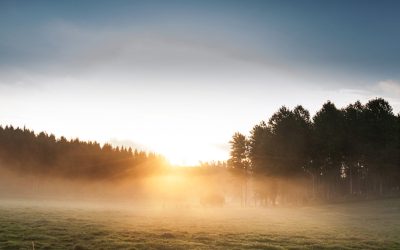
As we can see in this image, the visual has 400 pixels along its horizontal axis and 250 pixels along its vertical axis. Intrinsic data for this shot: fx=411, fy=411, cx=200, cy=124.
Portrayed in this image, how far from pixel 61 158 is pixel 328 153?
330 feet

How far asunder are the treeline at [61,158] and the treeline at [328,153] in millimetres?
77259

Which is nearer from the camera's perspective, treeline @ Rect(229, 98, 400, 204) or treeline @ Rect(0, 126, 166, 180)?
treeline @ Rect(229, 98, 400, 204)

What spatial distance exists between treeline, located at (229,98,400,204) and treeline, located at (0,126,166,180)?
77.3 metres

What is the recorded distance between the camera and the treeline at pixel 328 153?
292ft

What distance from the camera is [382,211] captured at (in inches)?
2432

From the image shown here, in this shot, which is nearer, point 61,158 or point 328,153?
point 328,153

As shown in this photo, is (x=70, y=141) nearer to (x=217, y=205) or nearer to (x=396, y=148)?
(x=217, y=205)

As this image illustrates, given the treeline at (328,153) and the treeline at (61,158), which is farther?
the treeline at (61,158)

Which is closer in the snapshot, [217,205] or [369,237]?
[369,237]

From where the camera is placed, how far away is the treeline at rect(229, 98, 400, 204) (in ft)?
292

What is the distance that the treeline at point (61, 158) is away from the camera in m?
147

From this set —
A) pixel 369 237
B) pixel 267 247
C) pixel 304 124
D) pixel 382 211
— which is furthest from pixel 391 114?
pixel 267 247

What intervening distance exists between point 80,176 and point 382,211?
120 meters

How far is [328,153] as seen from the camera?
309 feet
